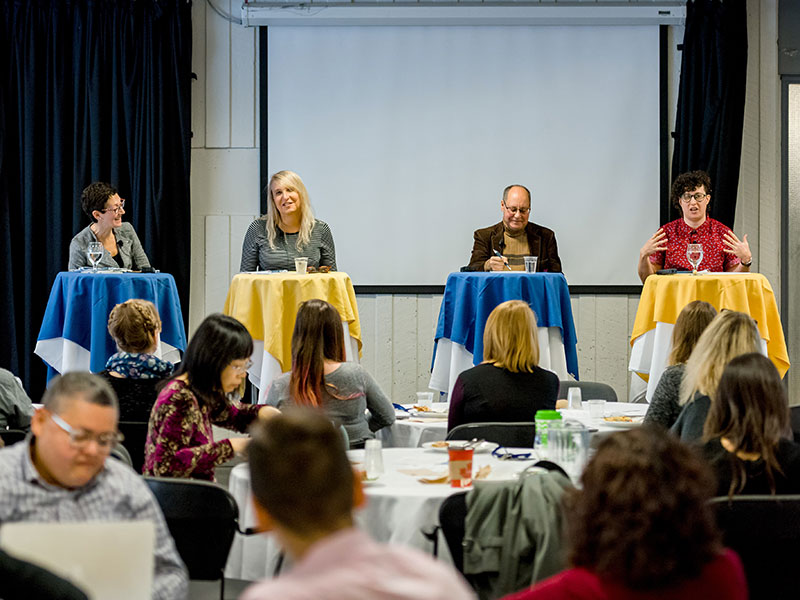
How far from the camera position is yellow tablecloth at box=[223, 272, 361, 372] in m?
5.26

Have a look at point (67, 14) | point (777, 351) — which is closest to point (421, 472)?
point (777, 351)

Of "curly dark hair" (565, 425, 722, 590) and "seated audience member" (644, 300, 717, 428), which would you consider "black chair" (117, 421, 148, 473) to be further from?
"curly dark hair" (565, 425, 722, 590)

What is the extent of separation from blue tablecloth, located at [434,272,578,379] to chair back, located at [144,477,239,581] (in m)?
3.03

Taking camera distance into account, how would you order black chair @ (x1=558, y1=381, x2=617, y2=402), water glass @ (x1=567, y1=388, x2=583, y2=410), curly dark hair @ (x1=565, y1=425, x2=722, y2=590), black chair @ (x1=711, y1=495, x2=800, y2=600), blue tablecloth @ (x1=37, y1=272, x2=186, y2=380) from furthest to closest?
blue tablecloth @ (x1=37, y1=272, x2=186, y2=380), black chair @ (x1=558, y1=381, x2=617, y2=402), water glass @ (x1=567, y1=388, x2=583, y2=410), black chair @ (x1=711, y1=495, x2=800, y2=600), curly dark hair @ (x1=565, y1=425, x2=722, y2=590)

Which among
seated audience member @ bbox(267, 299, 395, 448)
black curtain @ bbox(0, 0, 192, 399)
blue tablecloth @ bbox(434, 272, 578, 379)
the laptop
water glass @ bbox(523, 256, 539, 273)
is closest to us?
the laptop

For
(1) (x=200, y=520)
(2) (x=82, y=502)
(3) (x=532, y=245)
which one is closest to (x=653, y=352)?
(3) (x=532, y=245)

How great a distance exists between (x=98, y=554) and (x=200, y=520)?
106 centimetres

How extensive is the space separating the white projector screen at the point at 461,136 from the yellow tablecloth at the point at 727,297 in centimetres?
181

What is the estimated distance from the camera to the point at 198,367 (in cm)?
306

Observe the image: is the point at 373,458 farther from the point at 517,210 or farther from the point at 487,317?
the point at 517,210

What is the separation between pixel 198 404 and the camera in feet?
10.0

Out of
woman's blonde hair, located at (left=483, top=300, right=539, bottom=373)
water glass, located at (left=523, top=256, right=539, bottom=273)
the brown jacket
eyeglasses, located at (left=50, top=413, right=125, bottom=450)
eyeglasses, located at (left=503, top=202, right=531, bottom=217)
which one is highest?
eyeglasses, located at (left=503, top=202, right=531, bottom=217)

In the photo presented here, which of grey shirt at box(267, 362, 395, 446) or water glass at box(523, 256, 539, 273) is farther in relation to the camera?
water glass at box(523, 256, 539, 273)

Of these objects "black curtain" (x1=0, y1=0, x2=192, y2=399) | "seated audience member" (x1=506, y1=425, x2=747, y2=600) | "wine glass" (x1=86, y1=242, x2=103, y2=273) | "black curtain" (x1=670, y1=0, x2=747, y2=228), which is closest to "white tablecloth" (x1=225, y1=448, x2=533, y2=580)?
"seated audience member" (x1=506, y1=425, x2=747, y2=600)
